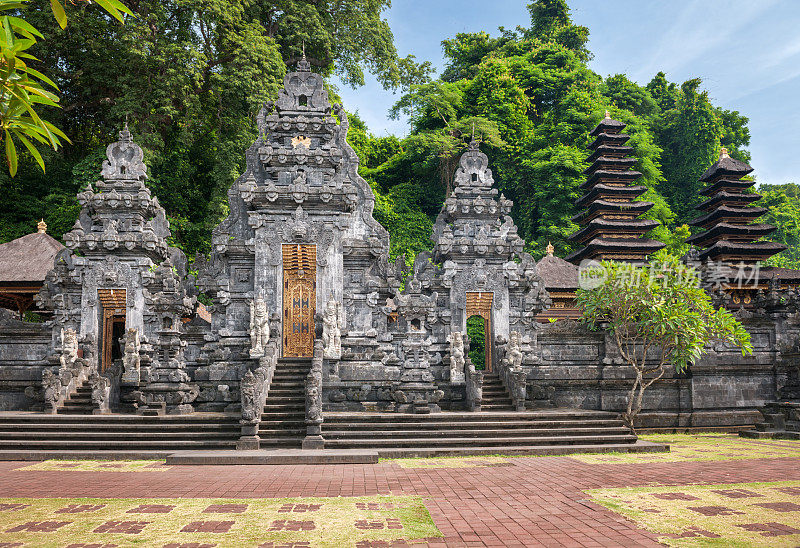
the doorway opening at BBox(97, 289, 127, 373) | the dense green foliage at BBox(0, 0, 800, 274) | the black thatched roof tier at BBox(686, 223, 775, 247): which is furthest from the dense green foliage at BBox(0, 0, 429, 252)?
the black thatched roof tier at BBox(686, 223, 775, 247)

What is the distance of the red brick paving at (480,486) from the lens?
6.38 m

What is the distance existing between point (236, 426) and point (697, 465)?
9470mm

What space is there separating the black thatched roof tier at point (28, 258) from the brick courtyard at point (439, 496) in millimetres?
12618

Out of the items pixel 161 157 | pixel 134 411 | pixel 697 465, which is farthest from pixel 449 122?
pixel 697 465

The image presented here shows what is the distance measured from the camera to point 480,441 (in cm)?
1284

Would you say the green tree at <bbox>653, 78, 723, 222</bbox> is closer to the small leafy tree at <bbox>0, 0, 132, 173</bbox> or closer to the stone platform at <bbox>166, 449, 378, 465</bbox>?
the stone platform at <bbox>166, 449, 378, 465</bbox>

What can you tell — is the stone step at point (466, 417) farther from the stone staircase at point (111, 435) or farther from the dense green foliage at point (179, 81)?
the dense green foliage at point (179, 81)

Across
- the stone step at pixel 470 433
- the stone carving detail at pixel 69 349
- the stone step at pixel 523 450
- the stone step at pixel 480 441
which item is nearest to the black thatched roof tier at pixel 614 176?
the stone step at pixel 470 433

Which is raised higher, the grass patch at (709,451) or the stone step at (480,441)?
the stone step at (480,441)

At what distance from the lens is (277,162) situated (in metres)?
19.3

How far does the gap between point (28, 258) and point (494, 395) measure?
60.2ft

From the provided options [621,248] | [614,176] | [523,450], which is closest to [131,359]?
[523,450]

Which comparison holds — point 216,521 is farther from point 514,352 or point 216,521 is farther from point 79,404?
point 514,352

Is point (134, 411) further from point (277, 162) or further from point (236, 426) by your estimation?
A: point (277, 162)
